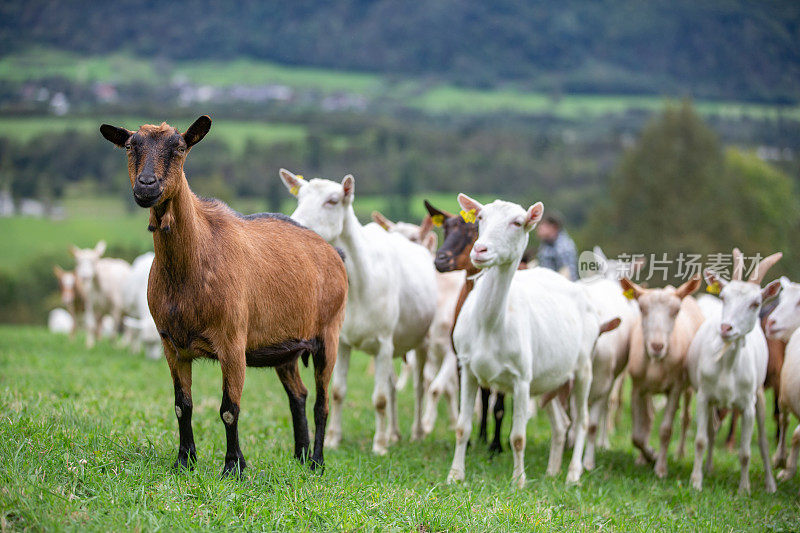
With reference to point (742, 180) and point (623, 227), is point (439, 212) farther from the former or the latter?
point (742, 180)

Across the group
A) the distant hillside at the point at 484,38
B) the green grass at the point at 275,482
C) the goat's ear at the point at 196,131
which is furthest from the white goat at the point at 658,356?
the distant hillside at the point at 484,38

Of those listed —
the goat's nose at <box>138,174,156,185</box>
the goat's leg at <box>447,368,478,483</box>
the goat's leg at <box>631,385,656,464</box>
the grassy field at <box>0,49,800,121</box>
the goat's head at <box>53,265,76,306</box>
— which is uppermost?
the grassy field at <box>0,49,800,121</box>

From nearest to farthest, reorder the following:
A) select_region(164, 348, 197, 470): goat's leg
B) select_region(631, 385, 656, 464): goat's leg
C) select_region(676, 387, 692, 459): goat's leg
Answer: select_region(164, 348, 197, 470): goat's leg, select_region(631, 385, 656, 464): goat's leg, select_region(676, 387, 692, 459): goat's leg

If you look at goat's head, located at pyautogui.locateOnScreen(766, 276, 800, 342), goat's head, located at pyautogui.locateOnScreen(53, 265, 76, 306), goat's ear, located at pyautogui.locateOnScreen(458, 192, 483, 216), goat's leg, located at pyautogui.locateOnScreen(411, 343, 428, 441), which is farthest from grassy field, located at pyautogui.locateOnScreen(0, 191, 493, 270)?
goat's ear, located at pyautogui.locateOnScreen(458, 192, 483, 216)

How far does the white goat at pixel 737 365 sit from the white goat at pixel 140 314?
8957mm

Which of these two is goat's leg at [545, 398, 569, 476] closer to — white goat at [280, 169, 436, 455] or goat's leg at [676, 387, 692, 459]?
white goat at [280, 169, 436, 455]

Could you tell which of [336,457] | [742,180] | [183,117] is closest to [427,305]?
[336,457]

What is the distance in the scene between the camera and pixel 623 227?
130 feet

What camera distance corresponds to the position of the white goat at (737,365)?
748 centimetres

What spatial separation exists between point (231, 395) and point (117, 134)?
6.14 ft

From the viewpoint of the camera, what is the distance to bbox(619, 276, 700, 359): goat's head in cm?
805

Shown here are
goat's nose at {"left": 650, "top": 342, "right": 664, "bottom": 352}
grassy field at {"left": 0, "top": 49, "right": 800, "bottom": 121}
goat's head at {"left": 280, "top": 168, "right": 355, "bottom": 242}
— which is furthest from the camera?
grassy field at {"left": 0, "top": 49, "right": 800, "bottom": 121}

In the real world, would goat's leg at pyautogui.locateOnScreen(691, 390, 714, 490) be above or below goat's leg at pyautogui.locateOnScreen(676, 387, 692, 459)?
above

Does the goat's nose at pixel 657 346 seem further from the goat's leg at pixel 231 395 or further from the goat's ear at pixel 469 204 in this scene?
the goat's leg at pixel 231 395
